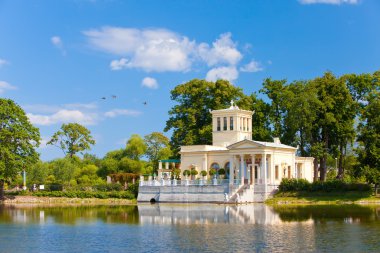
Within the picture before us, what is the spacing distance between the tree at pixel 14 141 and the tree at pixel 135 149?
31.1m

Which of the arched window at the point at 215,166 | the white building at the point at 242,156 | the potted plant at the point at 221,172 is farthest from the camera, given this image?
the arched window at the point at 215,166

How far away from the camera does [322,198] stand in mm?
55062

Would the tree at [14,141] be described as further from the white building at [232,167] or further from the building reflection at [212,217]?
the building reflection at [212,217]

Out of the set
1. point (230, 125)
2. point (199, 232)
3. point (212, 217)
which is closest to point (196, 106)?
point (230, 125)

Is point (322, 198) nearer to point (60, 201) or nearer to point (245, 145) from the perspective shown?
point (245, 145)

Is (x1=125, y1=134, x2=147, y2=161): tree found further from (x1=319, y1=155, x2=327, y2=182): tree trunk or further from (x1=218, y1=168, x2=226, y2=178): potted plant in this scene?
(x1=319, y1=155, x2=327, y2=182): tree trunk

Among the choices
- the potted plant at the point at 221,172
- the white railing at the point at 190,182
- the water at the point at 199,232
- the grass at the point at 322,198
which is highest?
the potted plant at the point at 221,172

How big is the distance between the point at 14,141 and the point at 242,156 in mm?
24708

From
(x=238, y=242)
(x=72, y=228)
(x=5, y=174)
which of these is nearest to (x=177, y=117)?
(x=5, y=174)

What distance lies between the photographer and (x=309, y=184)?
5747 cm

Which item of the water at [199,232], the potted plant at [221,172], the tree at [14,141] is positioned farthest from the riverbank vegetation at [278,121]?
the water at [199,232]

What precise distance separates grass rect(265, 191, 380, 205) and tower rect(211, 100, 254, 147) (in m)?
10.5

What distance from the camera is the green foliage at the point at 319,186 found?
55.8 meters

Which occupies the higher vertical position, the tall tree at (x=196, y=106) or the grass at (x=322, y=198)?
the tall tree at (x=196, y=106)
